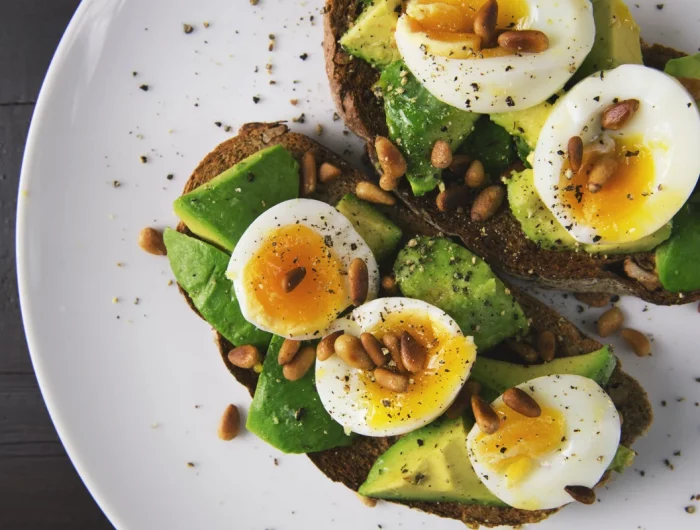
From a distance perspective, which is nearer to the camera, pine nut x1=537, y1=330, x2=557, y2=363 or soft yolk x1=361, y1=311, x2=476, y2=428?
soft yolk x1=361, y1=311, x2=476, y2=428

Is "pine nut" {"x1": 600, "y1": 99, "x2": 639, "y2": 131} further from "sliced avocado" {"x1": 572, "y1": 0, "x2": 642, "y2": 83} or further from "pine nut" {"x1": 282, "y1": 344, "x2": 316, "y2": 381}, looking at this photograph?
"pine nut" {"x1": 282, "y1": 344, "x2": 316, "y2": 381}

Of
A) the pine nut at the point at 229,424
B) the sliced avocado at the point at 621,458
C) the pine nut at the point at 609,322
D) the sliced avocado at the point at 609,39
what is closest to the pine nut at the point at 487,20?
the sliced avocado at the point at 609,39

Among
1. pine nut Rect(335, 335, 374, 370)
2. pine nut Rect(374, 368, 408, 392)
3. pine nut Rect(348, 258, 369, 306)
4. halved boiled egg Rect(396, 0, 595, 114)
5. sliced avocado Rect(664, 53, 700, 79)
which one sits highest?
halved boiled egg Rect(396, 0, 595, 114)

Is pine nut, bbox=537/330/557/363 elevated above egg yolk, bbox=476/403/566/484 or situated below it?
above

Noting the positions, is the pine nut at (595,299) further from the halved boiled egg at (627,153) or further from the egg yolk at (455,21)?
the egg yolk at (455,21)

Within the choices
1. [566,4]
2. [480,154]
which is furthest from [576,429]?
[566,4]

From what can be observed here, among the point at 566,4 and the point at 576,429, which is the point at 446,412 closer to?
the point at 576,429

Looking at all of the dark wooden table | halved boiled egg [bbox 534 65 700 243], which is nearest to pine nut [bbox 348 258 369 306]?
halved boiled egg [bbox 534 65 700 243]
